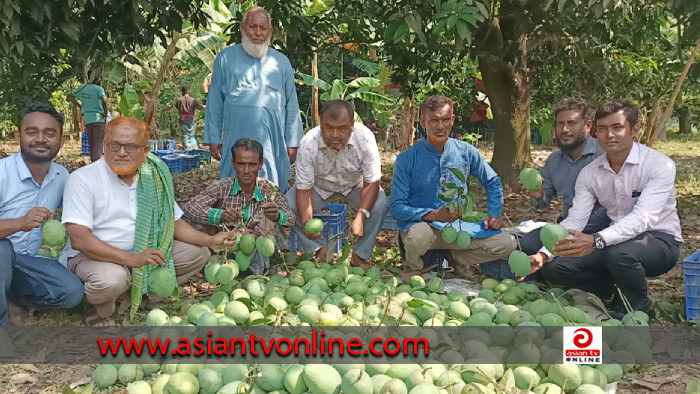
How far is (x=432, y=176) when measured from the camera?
373cm

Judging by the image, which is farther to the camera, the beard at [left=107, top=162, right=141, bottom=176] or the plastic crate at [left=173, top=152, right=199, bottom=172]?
the plastic crate at [left=173, top=152, right=199, bottom=172]

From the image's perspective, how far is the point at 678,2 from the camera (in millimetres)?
3660

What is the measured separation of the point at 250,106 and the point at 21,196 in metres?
1.59

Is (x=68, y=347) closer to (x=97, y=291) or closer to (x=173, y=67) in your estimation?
(x=97, y=291)

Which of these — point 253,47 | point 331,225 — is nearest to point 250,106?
point 253,47

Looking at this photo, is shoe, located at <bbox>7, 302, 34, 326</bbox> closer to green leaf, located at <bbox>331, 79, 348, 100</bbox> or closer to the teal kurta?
the teal kurta

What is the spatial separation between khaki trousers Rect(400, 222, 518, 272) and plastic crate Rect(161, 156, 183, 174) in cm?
578

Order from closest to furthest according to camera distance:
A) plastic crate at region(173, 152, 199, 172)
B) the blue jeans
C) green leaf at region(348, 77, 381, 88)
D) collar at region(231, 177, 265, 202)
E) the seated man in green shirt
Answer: the blue jeans → collar at region(231, 177, 265, 202) → the seated man in green shirt → plastic crate at region(173, 152, 199, 172) → green leaf at region(348, 77, 381, 88)

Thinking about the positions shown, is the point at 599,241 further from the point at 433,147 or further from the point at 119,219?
the point at 119,219

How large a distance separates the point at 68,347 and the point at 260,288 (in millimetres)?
876

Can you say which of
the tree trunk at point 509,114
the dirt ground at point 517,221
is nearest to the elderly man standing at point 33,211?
the dirt ground at point 517,221

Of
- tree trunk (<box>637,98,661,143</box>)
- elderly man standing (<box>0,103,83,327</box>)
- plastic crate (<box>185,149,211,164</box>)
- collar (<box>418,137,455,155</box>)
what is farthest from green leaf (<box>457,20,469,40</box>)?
tree trunk (<box>637,98,661,143</box>)

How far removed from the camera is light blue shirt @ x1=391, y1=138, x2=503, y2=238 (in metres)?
3.73

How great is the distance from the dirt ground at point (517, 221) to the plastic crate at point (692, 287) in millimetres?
155
